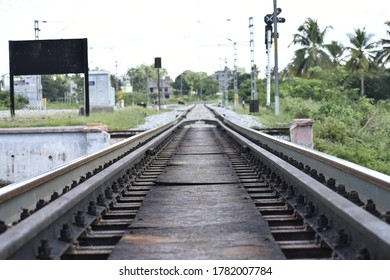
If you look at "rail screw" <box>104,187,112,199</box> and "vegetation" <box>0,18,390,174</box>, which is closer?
"rail screw" <box>104,187,112,199</box>

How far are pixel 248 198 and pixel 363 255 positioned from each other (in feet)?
8.81

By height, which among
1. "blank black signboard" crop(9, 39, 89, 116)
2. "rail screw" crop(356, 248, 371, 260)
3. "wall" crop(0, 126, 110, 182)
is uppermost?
"blank black signboard" crop(9, 39, 89, 116)

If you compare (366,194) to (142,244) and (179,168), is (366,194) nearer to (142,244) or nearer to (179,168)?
(142,244)

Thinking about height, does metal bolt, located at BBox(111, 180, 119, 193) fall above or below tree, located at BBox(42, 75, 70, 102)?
below

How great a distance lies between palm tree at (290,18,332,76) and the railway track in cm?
6191

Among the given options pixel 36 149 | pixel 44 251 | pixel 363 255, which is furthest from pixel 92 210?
pixel 36 149

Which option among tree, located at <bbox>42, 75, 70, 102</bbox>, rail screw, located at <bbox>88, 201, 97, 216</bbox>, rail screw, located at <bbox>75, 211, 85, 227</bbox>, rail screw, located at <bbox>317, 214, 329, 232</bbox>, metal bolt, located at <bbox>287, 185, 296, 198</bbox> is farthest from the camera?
tree, located at <bbox>42, 75, 70, 102</bbox>

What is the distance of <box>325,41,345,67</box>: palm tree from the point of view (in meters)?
70.3

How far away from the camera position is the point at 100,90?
4294cm

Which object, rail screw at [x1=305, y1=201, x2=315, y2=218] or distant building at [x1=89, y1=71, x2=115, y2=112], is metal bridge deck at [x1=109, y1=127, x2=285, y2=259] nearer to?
rail screw at [x1=305, y1=201, x2=315, y2=218]

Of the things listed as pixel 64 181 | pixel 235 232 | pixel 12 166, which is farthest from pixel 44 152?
pixel 235 232

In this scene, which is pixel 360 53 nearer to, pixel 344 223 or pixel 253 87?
pixel 253 87

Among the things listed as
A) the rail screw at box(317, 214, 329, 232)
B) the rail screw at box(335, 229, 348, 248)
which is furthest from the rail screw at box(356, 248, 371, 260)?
the rail screw at box(317, 214, 329, 232)

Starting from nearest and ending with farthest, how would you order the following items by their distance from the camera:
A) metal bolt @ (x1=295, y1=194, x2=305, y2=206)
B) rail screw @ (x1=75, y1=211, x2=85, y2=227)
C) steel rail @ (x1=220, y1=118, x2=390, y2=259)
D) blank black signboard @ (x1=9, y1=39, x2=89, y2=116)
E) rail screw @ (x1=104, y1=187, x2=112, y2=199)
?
steel rail @ (x1=220, y1=118, x2=390, y2=259)
rail screw @ (x1=75, y1=211, x2=85, y2=227)
metal bolt @ (x1=295, y1=194, x2=305, y2=206)
rail screw @ (x1=104, y1=187, x2=112, y2=199)
blank black signboard @ (x1=9, y1=39, x2=89, y2=116)
